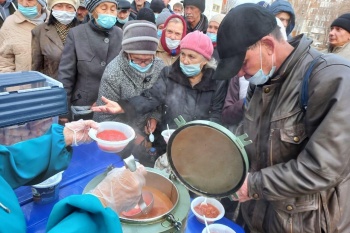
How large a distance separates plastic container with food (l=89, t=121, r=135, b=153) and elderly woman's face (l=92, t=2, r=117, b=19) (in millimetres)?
1907

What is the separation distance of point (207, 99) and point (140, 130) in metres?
0.89

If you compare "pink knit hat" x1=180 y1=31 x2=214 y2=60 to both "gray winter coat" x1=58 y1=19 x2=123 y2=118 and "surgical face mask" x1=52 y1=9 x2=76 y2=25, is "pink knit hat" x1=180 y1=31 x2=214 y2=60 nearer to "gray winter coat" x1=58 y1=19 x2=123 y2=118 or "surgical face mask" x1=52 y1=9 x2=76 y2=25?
"gray winter coat" x1=58 y1=19 x2=123 y2=118

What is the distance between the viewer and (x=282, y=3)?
405 cm

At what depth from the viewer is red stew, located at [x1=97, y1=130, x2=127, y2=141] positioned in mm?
1955

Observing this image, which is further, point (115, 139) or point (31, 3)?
→ point (31, 3)

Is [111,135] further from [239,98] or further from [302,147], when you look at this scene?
[239,98]

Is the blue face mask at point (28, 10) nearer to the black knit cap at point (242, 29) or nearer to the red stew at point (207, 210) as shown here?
the black knit cap at point (242, 29)

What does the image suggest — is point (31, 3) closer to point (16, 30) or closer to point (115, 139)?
point (16, 30)

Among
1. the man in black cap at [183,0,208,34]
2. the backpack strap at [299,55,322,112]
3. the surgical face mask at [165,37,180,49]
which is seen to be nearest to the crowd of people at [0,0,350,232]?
the backpack strap at [299,55,322,112]

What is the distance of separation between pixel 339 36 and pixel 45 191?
5160 millimetres

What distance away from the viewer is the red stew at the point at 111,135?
77.0 inches

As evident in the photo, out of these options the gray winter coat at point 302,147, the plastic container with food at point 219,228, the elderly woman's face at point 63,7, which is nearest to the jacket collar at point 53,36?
the elderly woman's face at point 63,7

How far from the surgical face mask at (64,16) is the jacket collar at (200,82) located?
1.79m

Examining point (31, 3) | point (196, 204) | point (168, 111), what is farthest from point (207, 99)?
point (31, 3)
